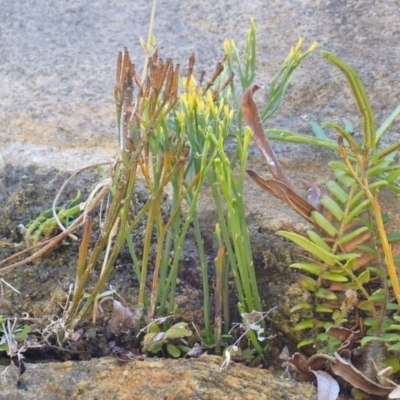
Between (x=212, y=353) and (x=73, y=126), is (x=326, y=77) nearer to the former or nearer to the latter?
(x=73, y=126)

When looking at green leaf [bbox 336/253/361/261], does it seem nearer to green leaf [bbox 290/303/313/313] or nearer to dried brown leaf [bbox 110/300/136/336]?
green leaf [bbox 290/303/313/313]

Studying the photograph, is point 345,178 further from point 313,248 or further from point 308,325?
point 308,325

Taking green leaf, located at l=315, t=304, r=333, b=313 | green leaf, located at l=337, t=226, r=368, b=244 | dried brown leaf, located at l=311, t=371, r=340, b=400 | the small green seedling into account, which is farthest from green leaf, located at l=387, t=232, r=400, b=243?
the small green seedling

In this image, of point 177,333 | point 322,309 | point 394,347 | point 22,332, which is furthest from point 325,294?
point 22,332

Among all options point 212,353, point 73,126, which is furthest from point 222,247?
point 73,126

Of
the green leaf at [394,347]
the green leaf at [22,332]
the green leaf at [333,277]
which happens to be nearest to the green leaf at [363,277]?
the green leaf at [333,277]

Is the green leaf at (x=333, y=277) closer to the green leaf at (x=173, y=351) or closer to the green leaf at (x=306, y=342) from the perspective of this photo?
the green leaf at (x=306, y=342)

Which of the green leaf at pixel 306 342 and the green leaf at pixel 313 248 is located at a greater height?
the green leaf at pixel 313 248
